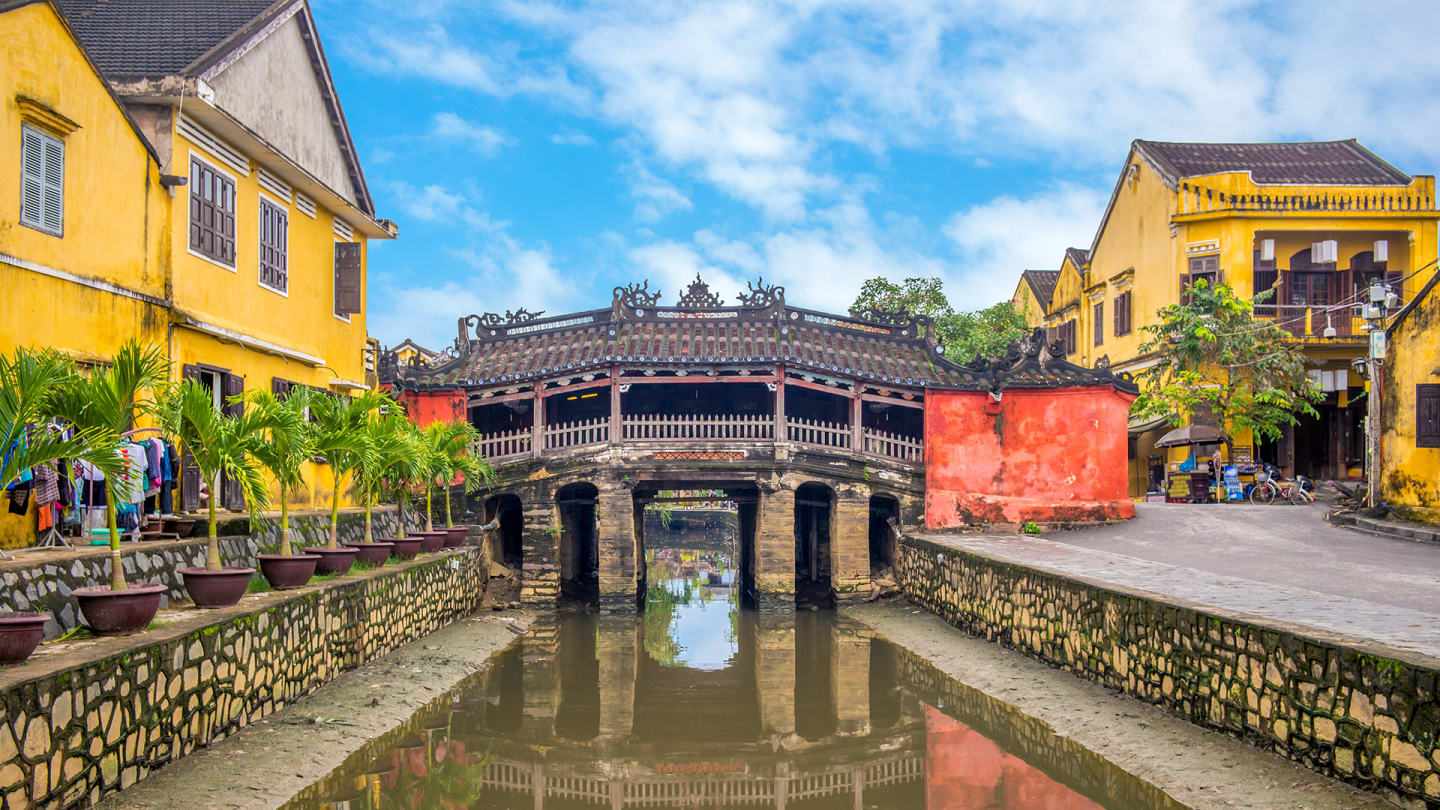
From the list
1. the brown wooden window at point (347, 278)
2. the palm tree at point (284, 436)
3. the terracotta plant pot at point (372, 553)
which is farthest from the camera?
the brown wooden window at point (347, 278)

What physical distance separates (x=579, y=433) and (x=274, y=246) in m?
8.73

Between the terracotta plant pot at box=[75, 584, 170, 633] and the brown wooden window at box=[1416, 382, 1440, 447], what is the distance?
56.5ft

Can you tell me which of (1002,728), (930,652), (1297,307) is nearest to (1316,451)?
(1297,307)

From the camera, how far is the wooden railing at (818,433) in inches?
905

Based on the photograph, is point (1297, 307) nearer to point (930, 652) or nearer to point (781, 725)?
point (930, 652)

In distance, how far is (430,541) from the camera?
18.8 metres

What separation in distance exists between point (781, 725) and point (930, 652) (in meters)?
4.53

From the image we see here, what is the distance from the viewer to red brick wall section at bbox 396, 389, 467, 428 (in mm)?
23766

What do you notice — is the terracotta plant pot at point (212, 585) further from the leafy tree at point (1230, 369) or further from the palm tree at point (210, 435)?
the leafy tree at point (1230, 369)

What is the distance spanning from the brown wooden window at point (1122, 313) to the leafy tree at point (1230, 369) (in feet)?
13.3

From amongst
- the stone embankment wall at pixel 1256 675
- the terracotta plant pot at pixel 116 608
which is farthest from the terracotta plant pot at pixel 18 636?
the stone embankment wall at pixel 1256 675

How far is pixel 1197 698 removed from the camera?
9828mm

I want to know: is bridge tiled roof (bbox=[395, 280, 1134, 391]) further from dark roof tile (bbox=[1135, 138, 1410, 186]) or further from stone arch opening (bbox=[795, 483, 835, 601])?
dark roof tile (bbox=[1135, 138, 1410, 186])

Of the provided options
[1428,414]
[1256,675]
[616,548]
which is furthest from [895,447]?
[1256,675]
